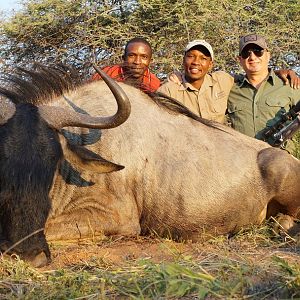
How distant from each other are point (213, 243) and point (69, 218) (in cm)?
120

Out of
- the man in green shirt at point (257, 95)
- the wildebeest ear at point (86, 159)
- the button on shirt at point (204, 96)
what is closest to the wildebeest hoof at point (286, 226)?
the man in green shirt at point (257, 95)

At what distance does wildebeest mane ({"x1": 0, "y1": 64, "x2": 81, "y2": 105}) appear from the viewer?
4.70 meters

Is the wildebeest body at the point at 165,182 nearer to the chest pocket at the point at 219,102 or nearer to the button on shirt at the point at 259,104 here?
the chest pocket at the point at 219,102

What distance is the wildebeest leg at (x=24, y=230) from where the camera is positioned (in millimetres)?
3658

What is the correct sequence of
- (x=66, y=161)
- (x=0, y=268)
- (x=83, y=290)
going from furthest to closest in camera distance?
(x=66, y=161) < (x=0, y=268) < (x=83, y=290)

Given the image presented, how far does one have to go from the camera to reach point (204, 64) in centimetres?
660

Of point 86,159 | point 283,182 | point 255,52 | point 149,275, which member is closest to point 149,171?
point 86,159

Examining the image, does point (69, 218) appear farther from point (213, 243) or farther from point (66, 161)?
point (213, 243)

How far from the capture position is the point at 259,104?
6711mm

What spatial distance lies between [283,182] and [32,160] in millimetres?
2482

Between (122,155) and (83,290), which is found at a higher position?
(122,155)

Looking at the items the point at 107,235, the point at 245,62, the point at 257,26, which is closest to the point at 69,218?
the point at 107,235

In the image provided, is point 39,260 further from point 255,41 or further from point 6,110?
point 255,41

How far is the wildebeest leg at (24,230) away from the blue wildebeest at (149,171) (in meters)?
0.59
